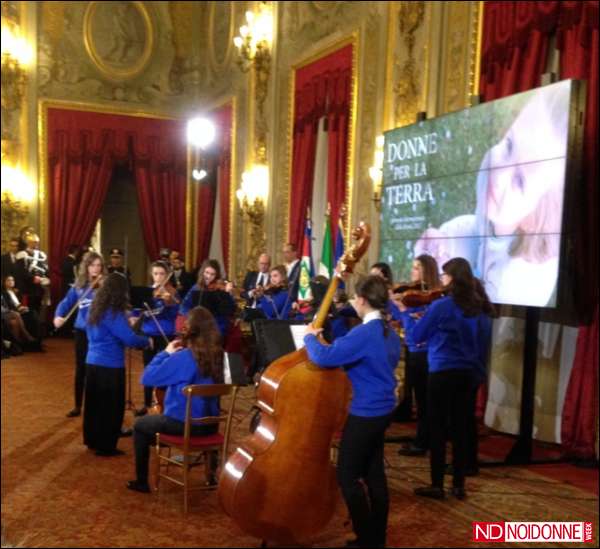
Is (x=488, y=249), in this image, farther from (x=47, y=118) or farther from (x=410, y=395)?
(x=47, y=118)

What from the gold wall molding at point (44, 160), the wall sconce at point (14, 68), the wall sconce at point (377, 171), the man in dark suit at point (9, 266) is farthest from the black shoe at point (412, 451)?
the wall sconce at point (14, 68)

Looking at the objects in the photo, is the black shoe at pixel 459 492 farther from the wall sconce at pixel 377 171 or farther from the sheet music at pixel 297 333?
the wall sconce at pixel 377 171

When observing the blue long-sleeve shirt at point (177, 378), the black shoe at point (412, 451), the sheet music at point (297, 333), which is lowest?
the black shoe at point (412, 451)

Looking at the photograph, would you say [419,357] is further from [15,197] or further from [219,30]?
[219,30]

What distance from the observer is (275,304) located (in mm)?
7027

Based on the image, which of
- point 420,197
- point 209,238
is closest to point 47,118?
point 209,238

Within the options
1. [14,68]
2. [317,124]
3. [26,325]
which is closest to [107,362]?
[26,325]

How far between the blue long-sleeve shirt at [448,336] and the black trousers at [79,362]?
2.84m

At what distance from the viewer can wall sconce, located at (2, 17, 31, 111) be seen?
37.0 feet

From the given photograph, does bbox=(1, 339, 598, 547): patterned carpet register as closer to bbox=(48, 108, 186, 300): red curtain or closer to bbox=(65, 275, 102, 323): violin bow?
bbox=(65, 275, 102, 323): violin bow

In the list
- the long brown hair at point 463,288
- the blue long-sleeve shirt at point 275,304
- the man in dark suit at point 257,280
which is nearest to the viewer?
the long brown hair at point 463,288

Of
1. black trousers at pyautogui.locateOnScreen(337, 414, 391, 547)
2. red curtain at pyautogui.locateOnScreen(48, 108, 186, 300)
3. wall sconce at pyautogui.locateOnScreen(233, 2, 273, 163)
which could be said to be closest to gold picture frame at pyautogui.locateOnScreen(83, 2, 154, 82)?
red curtain at pyautogui.locateOnScreen(48, 108, 186, 300)

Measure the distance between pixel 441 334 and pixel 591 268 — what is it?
1768 mm

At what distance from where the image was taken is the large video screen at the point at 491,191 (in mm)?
4605
